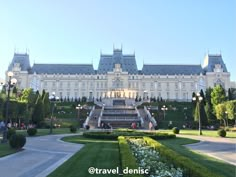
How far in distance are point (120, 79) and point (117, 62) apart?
716cm

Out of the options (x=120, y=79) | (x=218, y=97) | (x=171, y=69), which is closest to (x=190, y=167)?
(x=218, y=97)

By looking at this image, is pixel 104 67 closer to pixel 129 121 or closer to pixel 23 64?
pixel 23 64

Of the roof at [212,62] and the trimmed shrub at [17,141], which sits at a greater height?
the roof at [212,62]

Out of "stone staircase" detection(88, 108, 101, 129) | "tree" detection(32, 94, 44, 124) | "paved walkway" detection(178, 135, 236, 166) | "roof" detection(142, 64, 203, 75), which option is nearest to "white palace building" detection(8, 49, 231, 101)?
"roof" detection(142, 64, 203, 75)

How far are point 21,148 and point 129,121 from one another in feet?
121

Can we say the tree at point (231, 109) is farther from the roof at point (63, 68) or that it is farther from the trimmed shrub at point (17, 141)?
the roof at point (63, 68)

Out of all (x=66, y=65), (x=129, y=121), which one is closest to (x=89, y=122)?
(x=129, y=121)

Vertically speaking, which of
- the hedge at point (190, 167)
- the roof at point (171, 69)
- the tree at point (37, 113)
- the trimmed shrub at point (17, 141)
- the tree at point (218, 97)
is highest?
the roof at point (171, 69)

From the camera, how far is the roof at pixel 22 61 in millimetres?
109875

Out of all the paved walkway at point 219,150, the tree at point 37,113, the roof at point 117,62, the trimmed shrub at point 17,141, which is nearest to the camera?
the paved walkway at point 219,150

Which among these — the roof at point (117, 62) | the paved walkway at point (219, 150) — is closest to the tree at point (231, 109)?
the paved walkway at point (219, 150)

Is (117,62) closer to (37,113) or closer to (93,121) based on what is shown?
(93,121)

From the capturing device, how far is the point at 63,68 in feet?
366

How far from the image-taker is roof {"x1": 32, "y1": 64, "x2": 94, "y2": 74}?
110 metres
